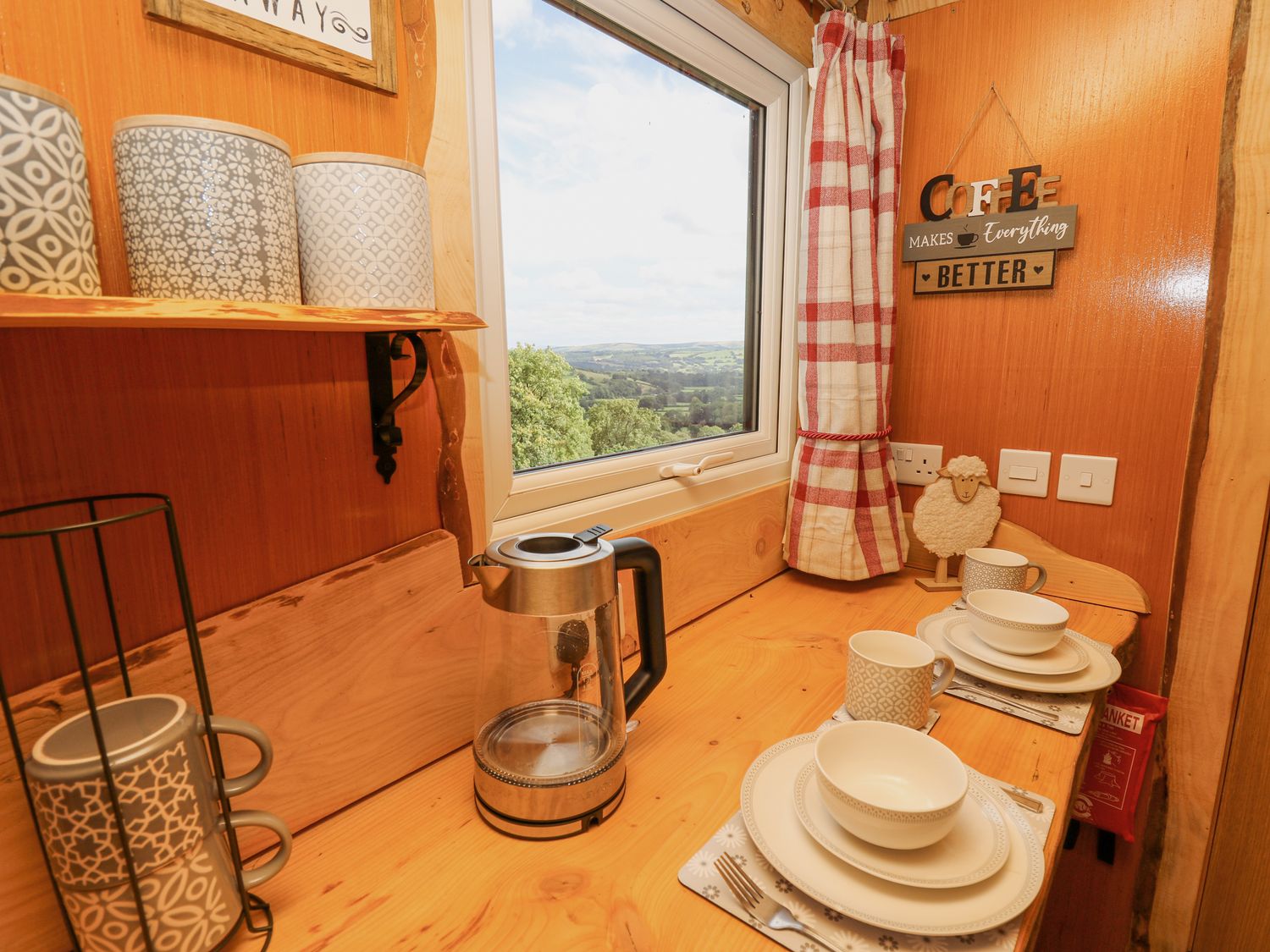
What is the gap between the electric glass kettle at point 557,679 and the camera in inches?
25.6

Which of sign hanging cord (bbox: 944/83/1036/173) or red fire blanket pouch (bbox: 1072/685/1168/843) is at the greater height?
sign hanging cord (bbox: 944/83/1036/173)

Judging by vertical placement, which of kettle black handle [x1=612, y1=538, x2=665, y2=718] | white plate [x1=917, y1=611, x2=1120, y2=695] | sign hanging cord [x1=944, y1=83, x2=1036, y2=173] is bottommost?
white plate [x1=917, y1=611, x2=1120, y2=695]

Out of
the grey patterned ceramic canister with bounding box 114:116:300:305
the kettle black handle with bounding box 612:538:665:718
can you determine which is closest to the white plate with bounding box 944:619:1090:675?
the kettle black handle with bounding box 612:538:665:718

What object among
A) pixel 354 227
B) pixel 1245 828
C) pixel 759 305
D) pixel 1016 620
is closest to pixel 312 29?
pixel 354 227

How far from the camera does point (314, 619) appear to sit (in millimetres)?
656

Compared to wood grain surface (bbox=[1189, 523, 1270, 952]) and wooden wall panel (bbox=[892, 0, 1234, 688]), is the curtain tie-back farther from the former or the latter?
wood grain surface (bbox=[1189, 523, 1270, 952])

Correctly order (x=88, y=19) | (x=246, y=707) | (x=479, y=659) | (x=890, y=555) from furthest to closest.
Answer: (x=890, y=555) < (x=479, y=659) < (x=246, y=707) < (x=88, y=19)

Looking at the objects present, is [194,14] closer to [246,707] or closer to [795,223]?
[246,707]

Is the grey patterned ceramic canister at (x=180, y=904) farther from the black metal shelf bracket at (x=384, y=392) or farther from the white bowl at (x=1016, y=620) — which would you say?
the white bowl at (x=1016, y=620)

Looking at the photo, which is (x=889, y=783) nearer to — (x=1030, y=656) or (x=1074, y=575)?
(x=1030, y=656)

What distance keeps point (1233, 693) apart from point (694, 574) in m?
0.96

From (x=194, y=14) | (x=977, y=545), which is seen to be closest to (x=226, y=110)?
(x=194, y=14)

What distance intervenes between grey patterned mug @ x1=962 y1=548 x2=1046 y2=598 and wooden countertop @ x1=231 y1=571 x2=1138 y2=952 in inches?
13.5

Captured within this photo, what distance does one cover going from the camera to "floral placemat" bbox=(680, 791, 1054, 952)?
0.54 meters
